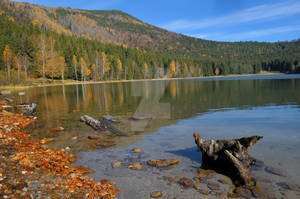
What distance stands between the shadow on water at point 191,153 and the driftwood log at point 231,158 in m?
0.46

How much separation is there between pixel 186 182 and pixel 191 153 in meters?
2.70

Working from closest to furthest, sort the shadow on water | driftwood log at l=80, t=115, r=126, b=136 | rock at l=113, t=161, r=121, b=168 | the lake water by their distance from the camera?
the lake water, rock at l=113, t=161, r=121, b=168, the shadow on water, driftwood log at l=80, t=115, r=126, b=136

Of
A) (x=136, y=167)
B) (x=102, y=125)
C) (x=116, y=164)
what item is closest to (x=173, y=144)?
(x=136, y=167)

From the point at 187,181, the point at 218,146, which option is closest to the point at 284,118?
the point at 218,146

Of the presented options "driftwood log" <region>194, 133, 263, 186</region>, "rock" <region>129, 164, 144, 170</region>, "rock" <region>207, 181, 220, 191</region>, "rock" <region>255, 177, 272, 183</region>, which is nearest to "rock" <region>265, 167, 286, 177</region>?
"driftwood log" <region>194, 133, 263, 186</region>

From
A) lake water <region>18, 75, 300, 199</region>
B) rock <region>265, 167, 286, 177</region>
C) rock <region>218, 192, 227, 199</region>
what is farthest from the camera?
rock <region>265, 167, 286, 177</region>

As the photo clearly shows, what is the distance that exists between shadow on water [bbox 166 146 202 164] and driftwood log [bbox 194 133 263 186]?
460mm

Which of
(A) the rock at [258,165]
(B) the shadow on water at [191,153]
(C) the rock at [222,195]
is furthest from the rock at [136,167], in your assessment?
(A) the rock at [258,165]

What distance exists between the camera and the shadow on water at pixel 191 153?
8.61 metres

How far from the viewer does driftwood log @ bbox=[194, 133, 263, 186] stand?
22.2 ft

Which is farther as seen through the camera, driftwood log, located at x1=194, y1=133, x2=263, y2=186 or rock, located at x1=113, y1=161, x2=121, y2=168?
rock, located at x1=113, y1=161, x2=121, y2=168

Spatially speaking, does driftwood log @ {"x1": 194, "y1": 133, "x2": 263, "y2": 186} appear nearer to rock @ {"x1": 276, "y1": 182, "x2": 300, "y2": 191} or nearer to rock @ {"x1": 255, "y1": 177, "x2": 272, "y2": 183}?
rock @ {"x1": 255, "y1": 177, "x2": 272, "y2": 183}

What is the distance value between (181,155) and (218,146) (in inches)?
69.7

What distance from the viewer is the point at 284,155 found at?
343 inches
